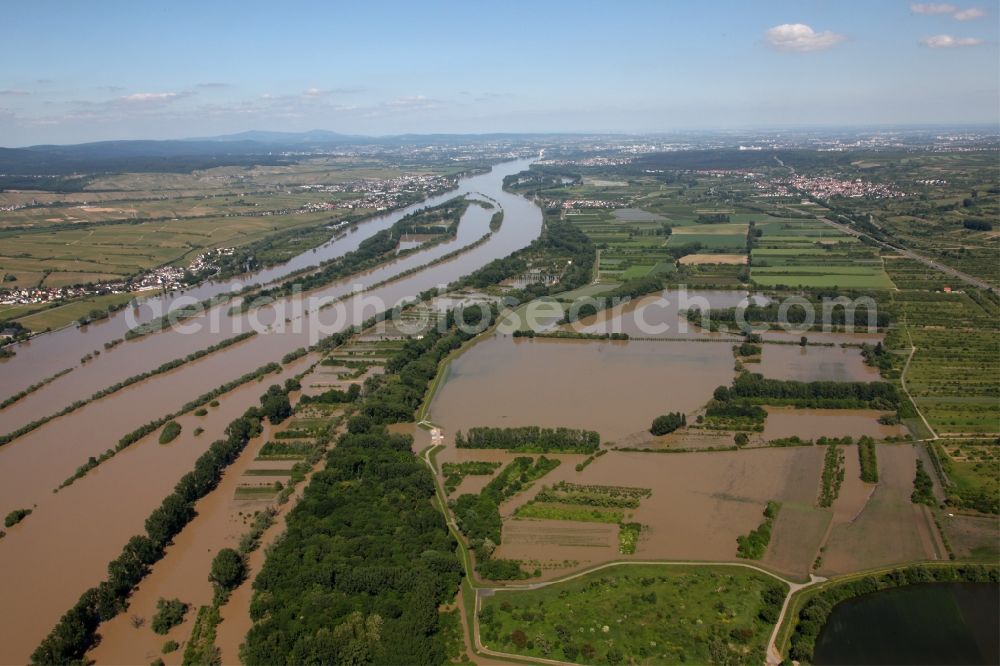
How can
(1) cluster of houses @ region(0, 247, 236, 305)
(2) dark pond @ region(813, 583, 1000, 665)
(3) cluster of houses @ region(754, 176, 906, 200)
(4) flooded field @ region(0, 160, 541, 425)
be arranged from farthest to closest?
(3) cluster of houses @ region(754, 176, 906, 200) → (1) cluster of houses @ region(0, 247, 236, 305) → (4) flooded field @ region(0, 160, 541, 425) → (2) dark pond @ region(813, 583, 1000, 665)

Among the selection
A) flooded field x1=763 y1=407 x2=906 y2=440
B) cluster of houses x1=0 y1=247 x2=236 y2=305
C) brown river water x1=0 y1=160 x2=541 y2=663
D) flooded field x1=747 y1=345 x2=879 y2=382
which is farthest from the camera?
cluster of houses x1=0 y1=247 x2=236 y2=305

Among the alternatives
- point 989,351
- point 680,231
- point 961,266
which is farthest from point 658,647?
point 680,231

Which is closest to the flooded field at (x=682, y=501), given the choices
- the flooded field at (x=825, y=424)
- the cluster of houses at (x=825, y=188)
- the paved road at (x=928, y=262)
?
the flooded field at (x=825, y=424)

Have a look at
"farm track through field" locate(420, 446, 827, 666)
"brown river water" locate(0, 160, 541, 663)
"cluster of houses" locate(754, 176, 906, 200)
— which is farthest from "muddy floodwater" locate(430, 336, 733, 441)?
"cluster of houses" locate(754, 176, 906, 200)

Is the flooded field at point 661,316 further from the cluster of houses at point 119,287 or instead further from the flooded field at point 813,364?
the cluster of houses at point 119,287

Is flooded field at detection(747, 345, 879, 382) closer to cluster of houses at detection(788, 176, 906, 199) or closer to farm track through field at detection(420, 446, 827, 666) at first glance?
farm track through field at detection(420, 446, 827, 666)
